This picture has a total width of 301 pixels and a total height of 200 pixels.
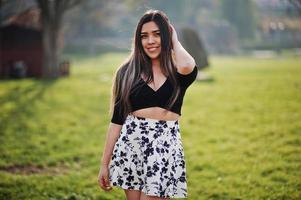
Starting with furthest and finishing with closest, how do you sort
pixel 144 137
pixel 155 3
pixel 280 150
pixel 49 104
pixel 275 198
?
pixel 155 3, pixel 49 104, pixel 280 150, pixel 275 198, pixel 144 137

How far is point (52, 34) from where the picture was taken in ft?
75.5

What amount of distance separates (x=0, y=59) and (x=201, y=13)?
65830 mm

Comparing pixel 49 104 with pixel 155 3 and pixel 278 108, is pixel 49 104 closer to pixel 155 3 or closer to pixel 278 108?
pixel 278 108

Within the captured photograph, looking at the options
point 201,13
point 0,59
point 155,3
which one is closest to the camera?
point 0,59

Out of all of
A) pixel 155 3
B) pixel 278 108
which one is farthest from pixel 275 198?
pixel 155 3

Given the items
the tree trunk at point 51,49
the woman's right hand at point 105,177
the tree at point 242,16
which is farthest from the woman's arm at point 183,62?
the tree at point 242,16

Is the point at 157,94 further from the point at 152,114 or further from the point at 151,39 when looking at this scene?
the point at 151,39

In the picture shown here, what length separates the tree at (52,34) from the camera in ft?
74.8

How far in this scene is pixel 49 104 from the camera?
13867mm

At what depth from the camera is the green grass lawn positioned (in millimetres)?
6164

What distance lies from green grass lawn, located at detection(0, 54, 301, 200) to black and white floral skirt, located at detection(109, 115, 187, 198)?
2628mm

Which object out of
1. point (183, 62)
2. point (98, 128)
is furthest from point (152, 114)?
point (98, 128)

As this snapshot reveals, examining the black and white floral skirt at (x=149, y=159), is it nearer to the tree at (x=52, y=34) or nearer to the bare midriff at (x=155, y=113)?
the bare midriff at (x=155, y=113)

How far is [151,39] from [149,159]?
3.29ft
